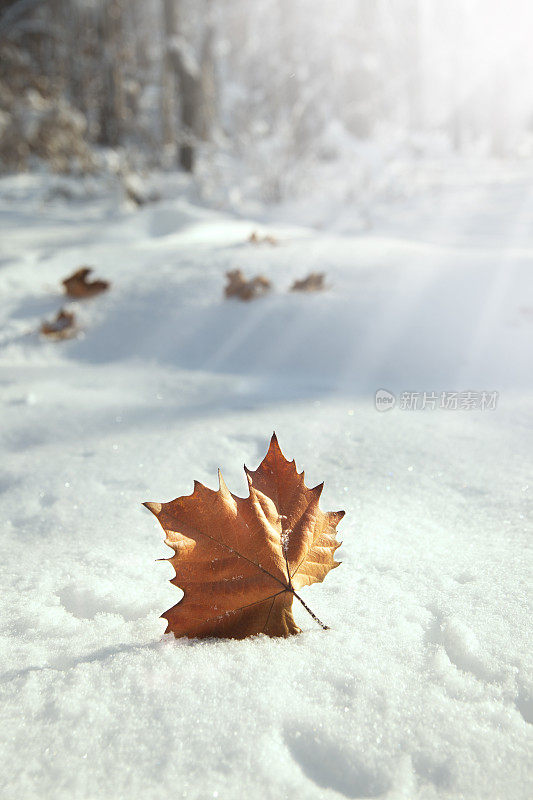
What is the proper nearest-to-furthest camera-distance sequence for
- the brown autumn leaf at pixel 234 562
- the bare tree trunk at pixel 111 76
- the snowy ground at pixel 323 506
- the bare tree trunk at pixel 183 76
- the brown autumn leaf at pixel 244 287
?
the snowy ground at pixel 323 506, the brown autumn leaf at pixel 234 562, the brown autumn leaf at pixel 244 287, the bare tree trunk at pixel 183 76, the bare tree trunk at pixel 111 76

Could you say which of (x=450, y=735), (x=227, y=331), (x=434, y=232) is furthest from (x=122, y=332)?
(x=434, y=232)

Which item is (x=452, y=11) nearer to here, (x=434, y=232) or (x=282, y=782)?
(x=434, y=232)

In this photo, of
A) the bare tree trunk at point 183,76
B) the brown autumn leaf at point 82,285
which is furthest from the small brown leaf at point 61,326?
the bare tree trunk at point 183,76

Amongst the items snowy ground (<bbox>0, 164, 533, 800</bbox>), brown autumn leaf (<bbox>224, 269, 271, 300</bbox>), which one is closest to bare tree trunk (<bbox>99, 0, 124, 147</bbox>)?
snowy ground (<bbox>0, 164, 533, 800</bbox>)

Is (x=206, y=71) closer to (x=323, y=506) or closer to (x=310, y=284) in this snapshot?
(x=310, y=284)

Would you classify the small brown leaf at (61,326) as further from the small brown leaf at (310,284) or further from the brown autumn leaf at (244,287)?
the small brown leaf at (310,284)
